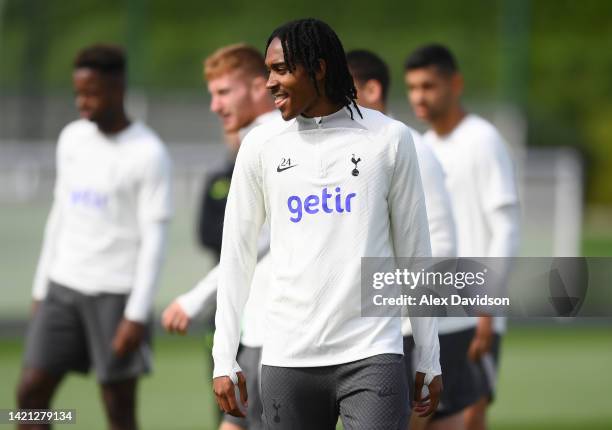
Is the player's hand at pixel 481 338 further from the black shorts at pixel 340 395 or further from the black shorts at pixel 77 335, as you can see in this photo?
the black shorts at pixel 340 395

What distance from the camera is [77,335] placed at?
281 inches

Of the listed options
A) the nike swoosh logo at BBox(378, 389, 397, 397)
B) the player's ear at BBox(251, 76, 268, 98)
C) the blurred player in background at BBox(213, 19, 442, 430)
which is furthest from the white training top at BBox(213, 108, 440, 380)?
the player's ear at BBox(251, 76, 268, 98)

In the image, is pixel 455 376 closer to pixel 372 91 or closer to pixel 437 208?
pixel 437 208

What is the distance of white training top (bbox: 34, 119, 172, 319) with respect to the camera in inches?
279

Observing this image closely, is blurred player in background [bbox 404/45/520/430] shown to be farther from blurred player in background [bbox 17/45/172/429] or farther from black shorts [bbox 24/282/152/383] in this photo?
black shorts [bbox 24/282/152/383]

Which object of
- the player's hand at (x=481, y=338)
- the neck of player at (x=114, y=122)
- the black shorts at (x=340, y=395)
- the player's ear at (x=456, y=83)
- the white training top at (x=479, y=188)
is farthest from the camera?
the neck of player at (x=114, y=122)

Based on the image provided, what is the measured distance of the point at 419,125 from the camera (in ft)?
67.3

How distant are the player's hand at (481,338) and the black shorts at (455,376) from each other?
0.59 ft

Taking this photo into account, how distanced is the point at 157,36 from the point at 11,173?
5.05 m

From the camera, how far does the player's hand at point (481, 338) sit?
6.62m

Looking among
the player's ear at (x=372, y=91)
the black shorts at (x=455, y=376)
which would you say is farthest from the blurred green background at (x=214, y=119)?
the player's ear at (x=372, y=91)

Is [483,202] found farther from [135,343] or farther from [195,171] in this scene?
[195,171]

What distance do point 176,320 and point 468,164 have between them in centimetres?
203

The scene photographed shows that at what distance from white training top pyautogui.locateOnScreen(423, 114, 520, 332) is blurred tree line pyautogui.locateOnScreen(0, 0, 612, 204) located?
573 inches
